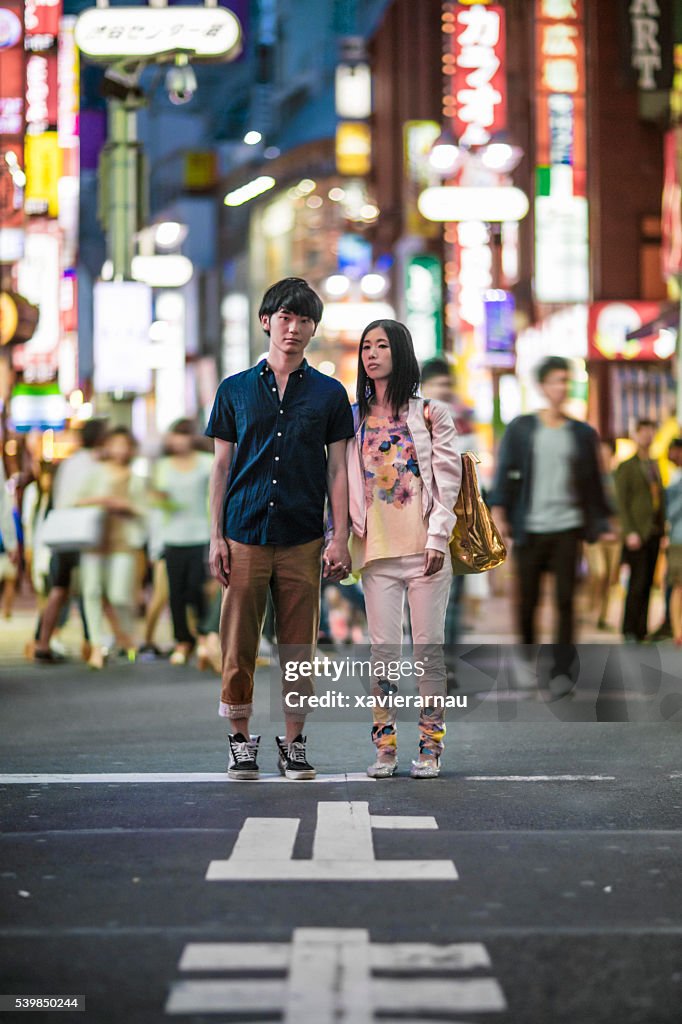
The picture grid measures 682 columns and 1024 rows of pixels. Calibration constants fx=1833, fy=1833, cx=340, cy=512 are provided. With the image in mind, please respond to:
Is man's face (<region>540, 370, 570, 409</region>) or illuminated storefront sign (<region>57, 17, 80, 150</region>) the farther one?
illuminated storefront sign (<region>57, 17, 80, 150</region>)

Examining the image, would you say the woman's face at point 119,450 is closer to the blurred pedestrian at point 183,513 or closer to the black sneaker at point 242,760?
the blurred pedestrian at point 183,513

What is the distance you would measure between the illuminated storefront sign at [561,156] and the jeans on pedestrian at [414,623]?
2353 cm

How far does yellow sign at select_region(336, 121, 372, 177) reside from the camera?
196 feet

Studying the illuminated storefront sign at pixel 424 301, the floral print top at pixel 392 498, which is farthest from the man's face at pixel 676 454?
the illuminated storefront sign at pixel 424 301

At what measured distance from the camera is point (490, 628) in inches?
680

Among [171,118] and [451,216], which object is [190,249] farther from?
[451,216]

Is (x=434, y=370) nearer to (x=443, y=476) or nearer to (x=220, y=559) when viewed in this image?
(x=443, y=476)

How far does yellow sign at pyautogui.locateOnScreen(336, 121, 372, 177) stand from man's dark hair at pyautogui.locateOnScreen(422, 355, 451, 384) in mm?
50227

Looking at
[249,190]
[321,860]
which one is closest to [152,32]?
[249,190]

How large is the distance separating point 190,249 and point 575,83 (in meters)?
71.4

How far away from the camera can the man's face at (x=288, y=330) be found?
7242 millimetres

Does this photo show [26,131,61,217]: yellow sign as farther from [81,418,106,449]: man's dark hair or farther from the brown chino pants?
the brown chino pants

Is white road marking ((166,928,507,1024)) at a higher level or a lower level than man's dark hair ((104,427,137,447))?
lower

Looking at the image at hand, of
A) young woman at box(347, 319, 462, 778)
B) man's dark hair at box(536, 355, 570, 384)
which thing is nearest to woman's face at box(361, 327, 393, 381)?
young woman at box(347, 319, 462, 778)
